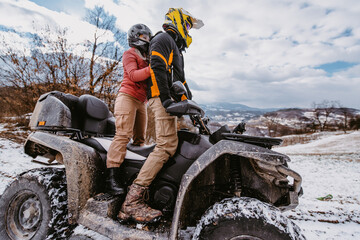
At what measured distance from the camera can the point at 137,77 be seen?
2252 mm

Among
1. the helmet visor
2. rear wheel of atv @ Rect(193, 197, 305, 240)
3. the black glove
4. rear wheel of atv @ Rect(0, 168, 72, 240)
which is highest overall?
the helmet visor

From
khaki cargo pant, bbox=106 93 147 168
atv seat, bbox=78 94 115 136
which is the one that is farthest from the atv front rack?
atv seat, bbox=78 94 115 136

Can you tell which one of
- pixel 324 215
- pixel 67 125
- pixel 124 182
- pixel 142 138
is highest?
pixel 67 125

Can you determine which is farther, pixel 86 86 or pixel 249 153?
pixel 86 86

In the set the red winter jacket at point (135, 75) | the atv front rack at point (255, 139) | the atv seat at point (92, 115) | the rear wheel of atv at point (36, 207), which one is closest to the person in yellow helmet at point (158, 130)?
the red winter jacket at point (135, 75)

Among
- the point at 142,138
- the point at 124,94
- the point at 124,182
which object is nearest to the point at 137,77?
the point at 124,94

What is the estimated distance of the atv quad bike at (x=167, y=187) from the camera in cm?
148

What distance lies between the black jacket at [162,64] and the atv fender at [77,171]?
94 cm

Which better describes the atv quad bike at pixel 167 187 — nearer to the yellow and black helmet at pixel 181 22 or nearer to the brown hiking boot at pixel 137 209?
the brown hiking boot at pixel 137 209

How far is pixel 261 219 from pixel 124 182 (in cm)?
147

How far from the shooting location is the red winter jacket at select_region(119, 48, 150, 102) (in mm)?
2248

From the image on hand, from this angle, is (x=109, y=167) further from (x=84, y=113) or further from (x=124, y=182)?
(x=84, y=113)

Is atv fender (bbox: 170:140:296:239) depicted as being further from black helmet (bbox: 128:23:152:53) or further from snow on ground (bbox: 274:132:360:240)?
snow on ground (bbox: 274:132:360:240)

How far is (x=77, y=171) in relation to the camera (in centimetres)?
204
